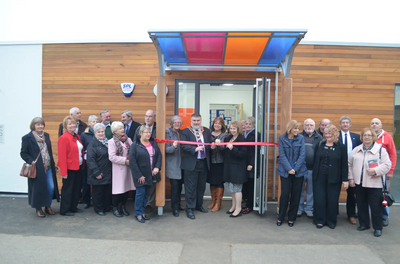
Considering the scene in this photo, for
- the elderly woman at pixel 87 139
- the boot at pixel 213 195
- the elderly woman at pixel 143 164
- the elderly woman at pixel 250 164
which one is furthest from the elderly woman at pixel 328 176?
the elderly woman at pixel 87 139

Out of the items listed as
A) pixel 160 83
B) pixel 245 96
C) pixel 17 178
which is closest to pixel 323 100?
pixel 245 96

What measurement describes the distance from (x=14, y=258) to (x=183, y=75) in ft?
14.2

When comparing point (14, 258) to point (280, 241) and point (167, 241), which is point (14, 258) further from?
point (280, 241)

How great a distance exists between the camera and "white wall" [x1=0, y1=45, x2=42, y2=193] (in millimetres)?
6766

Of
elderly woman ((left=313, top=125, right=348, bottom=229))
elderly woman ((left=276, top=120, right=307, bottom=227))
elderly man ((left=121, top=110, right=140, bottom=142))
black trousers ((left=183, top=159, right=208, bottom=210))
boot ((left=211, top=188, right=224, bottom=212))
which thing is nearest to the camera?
elderly woman ((left=313, top=125, right=348, bottom=229))

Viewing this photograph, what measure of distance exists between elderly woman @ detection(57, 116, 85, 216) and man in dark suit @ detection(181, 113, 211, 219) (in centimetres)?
188

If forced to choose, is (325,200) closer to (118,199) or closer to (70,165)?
(118,199)

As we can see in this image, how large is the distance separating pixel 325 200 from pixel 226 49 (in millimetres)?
3032

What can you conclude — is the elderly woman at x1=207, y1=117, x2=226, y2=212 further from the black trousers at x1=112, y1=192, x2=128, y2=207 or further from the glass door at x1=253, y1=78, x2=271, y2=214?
the black trousers at x1=112, y1=192, x2=128, y2=207

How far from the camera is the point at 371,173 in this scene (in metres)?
4.55

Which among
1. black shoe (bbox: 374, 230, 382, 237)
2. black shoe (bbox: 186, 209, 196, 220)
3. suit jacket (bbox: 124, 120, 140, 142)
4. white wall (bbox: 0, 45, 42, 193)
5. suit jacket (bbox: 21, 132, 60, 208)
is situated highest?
white wall (bbox: 0, 45, 42, 193)

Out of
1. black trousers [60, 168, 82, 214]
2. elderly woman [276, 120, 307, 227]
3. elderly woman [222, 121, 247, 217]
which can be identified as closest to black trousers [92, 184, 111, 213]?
black trousers [60, 168, 82, 214]

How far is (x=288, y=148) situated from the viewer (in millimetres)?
4941

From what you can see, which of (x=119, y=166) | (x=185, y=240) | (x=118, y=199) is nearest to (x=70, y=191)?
(x=118, y=199)
